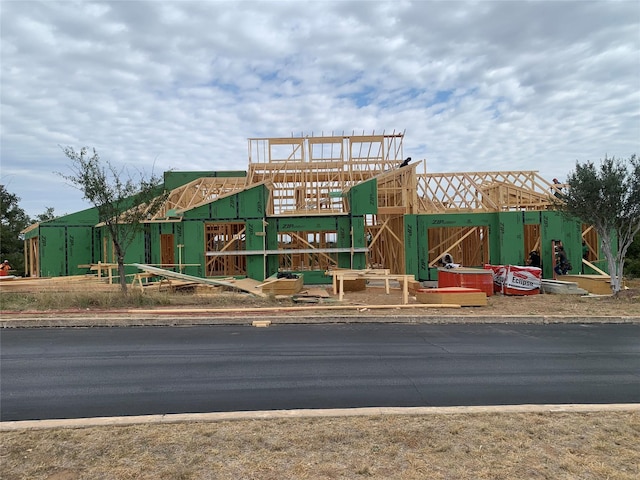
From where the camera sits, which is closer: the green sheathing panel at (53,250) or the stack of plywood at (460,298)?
the stack of plywood at (460,298)

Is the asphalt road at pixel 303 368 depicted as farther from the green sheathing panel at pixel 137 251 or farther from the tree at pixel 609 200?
the green sheathing panel at pixel 137 251

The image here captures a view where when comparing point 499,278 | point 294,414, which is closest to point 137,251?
point 499,278

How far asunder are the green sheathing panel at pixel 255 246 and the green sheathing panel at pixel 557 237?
12.8 metres

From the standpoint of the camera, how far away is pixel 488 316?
1053 cm

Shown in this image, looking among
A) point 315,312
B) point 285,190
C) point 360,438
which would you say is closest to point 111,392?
point 360,438

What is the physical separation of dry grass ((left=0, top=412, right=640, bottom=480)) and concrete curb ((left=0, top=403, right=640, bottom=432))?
0.09 meters

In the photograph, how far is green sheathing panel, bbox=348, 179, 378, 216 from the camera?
19609mm

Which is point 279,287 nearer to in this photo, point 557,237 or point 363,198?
point 363,198

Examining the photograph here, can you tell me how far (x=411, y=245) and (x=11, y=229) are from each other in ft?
92.9

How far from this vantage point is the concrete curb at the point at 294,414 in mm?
4230

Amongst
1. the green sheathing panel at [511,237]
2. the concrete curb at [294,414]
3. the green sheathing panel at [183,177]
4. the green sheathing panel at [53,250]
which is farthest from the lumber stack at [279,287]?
the green sheathing panel at [183,177]

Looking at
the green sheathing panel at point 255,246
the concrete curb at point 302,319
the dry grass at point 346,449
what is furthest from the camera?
the green sheathing panel at point 255,246

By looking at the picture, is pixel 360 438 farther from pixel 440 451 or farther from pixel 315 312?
pixel 315 312

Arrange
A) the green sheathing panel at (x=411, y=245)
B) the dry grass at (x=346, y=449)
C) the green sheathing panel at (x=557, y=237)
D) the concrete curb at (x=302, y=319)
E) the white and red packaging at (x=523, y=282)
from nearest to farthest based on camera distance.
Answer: the dry grass at (x=346, y=449)
the concrete curb at (x=302, y=319)
the white and red packaging at (x=523, y=282)
the green sheathing panel at (x=557, y=237)
the green sheathing panel at (x=411, y=245)
